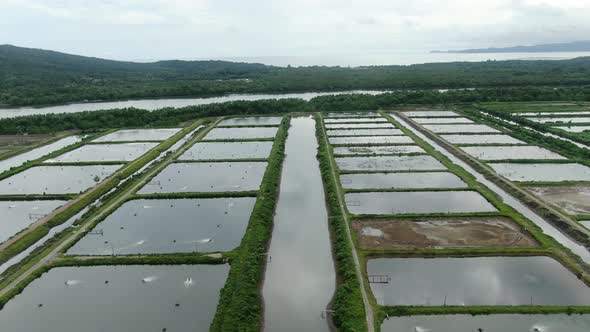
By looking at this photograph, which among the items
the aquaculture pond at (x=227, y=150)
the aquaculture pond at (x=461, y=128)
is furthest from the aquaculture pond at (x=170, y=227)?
the aquaculture pond at (x=461, y=128)

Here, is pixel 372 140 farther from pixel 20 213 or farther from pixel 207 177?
pixel 20 213

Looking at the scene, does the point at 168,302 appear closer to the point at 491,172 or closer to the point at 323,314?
the point at 323,314

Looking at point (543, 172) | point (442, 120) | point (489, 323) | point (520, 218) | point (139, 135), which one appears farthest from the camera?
point (442, 120)

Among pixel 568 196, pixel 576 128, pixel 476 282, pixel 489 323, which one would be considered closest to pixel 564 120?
pixel 576 128

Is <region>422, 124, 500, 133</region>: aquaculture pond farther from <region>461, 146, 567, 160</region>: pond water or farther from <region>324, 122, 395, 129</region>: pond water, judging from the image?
<region>461, 146, 567, 160</region>: pond water

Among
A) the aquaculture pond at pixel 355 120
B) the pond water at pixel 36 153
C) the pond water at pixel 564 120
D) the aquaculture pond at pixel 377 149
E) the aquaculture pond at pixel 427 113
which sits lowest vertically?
the pond water at pixel 36 153

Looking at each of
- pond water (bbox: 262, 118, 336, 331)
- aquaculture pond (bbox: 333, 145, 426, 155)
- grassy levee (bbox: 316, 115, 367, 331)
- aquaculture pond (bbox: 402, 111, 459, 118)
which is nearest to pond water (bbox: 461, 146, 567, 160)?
aquaculture pond (bbox: 333, 145, 426, 155)

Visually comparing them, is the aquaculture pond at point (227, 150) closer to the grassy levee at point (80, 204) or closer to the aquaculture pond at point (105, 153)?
the grassy levee at point (80, 204)
